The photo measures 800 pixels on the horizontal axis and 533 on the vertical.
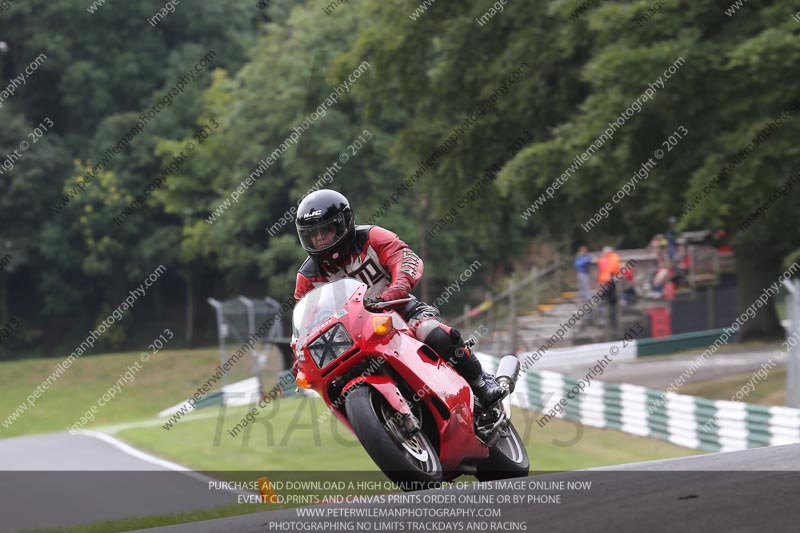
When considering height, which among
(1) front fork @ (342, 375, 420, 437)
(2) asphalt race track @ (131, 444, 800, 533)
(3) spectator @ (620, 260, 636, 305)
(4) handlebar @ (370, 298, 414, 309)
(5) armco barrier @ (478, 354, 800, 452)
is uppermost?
(4) handlebar @ (370, 298, 414, 309)

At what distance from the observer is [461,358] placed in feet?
24.7

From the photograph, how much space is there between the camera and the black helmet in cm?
718

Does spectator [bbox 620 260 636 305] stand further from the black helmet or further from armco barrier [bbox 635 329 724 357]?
the black helmet

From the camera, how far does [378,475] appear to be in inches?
472

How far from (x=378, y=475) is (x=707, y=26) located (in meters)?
12.4

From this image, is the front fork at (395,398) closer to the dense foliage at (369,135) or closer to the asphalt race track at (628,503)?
the asphalt race track at (628,503)

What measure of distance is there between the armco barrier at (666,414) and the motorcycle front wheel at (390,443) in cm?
652

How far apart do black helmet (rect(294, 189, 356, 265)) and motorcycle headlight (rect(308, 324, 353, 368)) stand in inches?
28.4

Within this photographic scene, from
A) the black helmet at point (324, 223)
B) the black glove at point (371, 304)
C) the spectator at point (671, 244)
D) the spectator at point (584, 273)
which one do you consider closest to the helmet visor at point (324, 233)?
the black helmet at point (324, 223)

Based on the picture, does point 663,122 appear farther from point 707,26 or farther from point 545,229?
point 545,229

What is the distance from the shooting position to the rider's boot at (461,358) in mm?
7363

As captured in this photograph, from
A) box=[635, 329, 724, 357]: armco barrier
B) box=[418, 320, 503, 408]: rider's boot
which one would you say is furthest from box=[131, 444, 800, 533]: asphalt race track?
box=[635, 329, 724, 357]: armco barrier

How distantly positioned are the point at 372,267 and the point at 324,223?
657mm

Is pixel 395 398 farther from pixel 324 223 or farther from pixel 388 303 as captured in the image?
pixel 324 223
